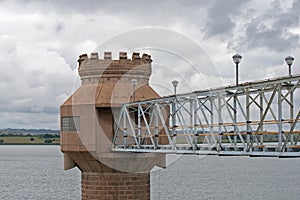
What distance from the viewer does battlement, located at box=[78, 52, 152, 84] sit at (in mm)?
22688

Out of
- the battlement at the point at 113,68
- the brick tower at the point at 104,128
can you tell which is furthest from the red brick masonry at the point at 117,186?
the battlement at the point at 113,68

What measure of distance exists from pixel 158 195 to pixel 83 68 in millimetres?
34169

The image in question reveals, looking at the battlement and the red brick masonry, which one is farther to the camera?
the battlement

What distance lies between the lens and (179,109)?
1856 cm

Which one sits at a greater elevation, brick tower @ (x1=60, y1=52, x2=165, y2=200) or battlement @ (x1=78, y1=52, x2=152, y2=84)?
battlement @ (x1=78, y1=52, x2=152, y2=84)

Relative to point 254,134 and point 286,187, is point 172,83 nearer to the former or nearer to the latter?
point 254,134

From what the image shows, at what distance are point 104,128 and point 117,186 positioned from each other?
238 cm

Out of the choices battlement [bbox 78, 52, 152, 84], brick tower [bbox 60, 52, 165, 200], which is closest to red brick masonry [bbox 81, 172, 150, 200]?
brick tower [bbox 60, 52, 165, 200]

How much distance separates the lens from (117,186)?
22.1m

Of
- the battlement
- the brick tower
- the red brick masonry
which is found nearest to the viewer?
the brick tower

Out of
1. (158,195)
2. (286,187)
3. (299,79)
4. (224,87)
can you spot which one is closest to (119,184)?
(224,87)

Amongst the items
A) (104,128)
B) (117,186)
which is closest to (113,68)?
(104,128)

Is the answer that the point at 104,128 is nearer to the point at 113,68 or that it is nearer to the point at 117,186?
the point at 117,186

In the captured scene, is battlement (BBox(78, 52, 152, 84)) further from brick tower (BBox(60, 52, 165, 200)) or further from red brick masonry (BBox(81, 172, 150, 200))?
red brick masonry (BBox(81, 172, 150, 200))
